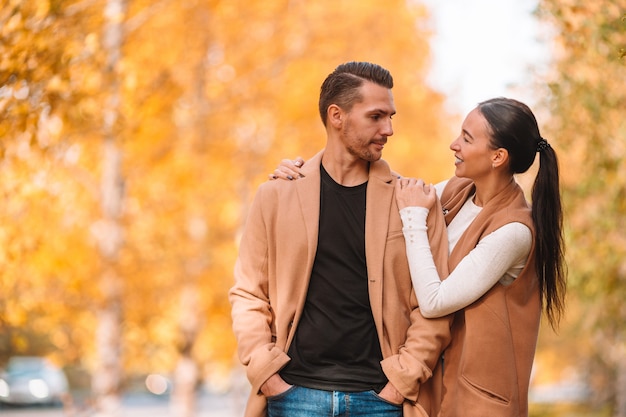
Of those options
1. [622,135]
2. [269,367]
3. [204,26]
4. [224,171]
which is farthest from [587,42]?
[224,171]

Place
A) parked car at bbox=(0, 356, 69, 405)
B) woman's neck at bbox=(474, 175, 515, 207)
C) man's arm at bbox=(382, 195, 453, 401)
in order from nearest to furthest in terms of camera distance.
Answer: man's arm at bbox=(382, 195, 453, 401), woman's neck at bbox=(474, 175, 515, 207), parked car at bbox=(0, 356, 69, 405)

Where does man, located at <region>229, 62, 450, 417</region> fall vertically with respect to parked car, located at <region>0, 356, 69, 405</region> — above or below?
above

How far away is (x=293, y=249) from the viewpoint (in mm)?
4156

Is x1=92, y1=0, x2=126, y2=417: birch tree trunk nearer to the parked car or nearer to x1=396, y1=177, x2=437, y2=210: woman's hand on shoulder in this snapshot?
x1=396, y1=177, x2=437, y2=210: woman's hand on shoulder

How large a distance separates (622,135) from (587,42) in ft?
5.04

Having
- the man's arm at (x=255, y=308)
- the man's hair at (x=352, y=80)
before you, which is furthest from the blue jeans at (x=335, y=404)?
the man's hair at (x=352, y=80)

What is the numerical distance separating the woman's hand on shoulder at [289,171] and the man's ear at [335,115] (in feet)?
0.86

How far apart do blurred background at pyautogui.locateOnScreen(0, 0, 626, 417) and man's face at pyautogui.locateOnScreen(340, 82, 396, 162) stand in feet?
3.99

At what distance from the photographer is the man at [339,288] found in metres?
3.99

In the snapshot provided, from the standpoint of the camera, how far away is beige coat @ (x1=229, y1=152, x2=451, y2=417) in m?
4.01

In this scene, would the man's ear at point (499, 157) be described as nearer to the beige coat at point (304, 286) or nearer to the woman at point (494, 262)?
the woman at point (494, 262)

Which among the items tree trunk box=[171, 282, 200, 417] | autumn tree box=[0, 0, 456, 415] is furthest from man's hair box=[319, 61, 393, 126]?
tree trunk box=[171, 282, 200, 417]

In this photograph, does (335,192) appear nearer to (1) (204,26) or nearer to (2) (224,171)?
(1) (204,26)

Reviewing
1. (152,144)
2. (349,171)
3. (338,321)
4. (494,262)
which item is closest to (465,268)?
(494,262)
